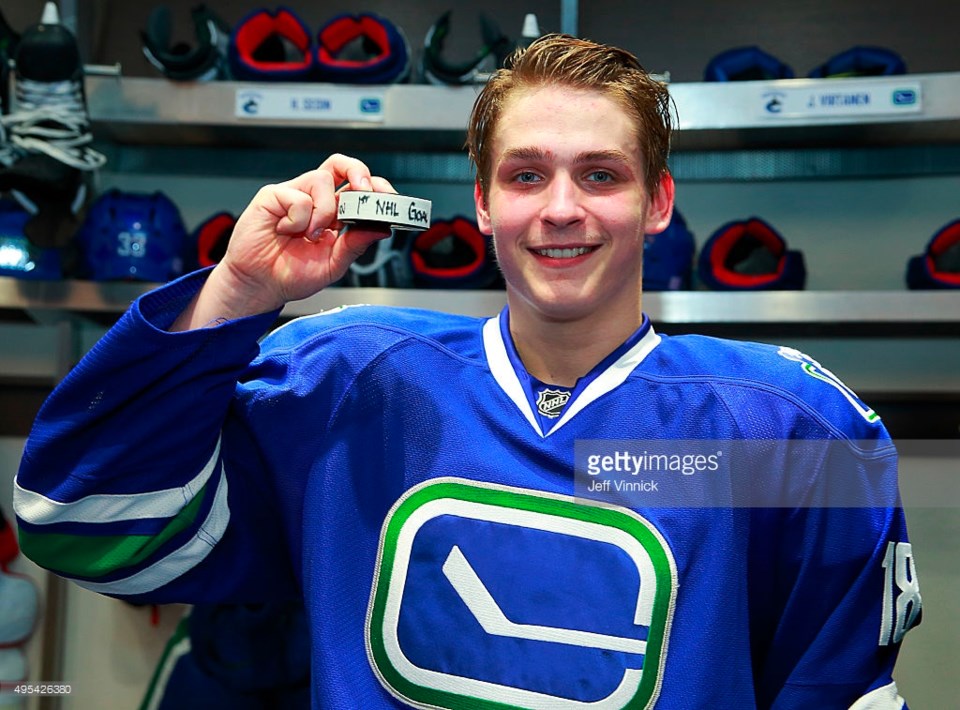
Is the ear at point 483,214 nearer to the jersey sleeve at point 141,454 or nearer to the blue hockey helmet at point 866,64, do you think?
the jersey sleeve at point 141,454

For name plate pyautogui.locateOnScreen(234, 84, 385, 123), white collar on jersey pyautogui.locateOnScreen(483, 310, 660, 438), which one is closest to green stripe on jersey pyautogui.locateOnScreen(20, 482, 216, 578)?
white collar on jersey pyautogui.locateOnScreen(483, 310, 660, 438)

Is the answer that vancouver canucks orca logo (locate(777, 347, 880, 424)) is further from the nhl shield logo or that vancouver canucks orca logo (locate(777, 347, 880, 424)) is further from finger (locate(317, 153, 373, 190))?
finger (locate(317, 153, 373, 190))

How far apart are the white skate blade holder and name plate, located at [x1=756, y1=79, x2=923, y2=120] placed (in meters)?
0.89

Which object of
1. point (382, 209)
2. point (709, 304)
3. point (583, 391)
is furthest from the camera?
point (709, 304)

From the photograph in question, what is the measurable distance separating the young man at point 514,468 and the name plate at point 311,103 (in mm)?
647

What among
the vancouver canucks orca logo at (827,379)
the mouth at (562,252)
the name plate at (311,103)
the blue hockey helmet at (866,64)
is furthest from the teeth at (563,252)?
the blue hockey helmet at (866,64)

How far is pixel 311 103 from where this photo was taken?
147 centimetres

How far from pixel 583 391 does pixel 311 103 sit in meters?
0.84

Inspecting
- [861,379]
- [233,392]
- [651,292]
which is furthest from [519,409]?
[861,379]

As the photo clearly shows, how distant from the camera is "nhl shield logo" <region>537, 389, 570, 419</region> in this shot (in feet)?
2.67

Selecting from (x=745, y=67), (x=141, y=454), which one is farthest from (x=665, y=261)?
(x=141, y=454)

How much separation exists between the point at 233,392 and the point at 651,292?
2.72 feet

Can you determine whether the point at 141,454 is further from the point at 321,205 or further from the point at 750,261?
the point at 750,261

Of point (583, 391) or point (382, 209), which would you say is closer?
point (382, 209)
